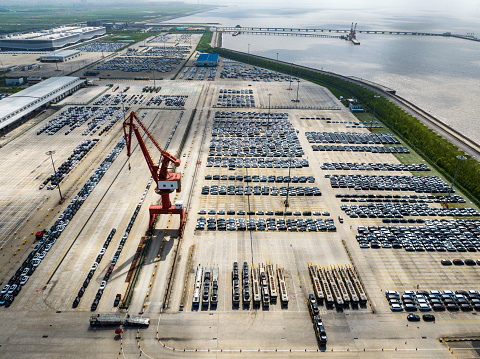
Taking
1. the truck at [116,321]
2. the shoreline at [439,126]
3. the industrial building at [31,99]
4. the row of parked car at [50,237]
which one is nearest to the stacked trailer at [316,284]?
the truck at [116,321]

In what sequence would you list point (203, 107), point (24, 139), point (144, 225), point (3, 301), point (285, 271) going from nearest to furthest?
point (3, 301)
point (285, 271)
point (144, 225)
point (24, 139)
point (203, 107)

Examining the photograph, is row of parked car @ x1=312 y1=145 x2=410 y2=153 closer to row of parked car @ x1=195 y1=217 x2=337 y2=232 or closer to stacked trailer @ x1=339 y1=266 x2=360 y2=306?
row of parked car @ x1=195 y1=217 x2=337 y2=232

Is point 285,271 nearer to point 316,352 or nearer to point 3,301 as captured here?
point 316,352

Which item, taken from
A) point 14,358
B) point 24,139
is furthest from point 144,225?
point 24,139

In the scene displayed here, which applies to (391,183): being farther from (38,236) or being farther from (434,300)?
(38,236)

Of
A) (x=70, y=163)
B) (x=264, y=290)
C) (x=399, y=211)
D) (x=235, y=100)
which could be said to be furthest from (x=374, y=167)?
(x=70, y=163)
